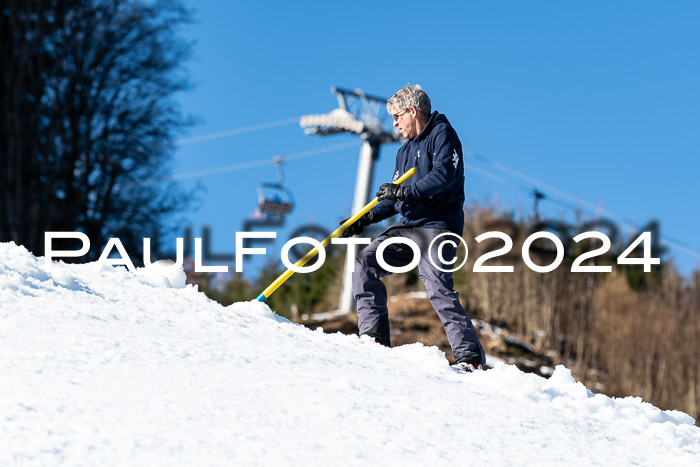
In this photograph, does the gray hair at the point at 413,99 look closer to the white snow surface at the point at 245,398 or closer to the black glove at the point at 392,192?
the black glove at the point at 392,192

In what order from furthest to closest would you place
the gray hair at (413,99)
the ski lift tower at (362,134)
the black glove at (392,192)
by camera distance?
the ski lift tower at (362,134), the gray hair at (413,99), the black glove at (392,192)

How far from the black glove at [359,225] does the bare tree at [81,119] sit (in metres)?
10.6

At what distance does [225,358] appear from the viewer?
143 inches

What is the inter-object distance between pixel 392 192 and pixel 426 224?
0.26 meters

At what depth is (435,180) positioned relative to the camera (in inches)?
185

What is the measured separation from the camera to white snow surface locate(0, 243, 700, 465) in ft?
8.96

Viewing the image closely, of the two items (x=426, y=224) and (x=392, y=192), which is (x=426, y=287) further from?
(x=392, y=192)

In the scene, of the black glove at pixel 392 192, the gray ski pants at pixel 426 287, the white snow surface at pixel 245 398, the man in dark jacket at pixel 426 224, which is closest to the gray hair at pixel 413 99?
the man in dark jacket at pixel 426 224

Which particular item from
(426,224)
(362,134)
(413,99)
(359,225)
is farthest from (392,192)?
(362,134)

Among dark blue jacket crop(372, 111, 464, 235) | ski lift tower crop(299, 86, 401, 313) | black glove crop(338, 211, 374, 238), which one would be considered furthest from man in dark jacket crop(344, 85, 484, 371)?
ski lift tower crop(299, 86, 401, 313)

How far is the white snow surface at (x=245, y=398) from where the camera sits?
108 inches

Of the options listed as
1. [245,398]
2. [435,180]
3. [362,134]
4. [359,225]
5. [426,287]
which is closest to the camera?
[245,398]

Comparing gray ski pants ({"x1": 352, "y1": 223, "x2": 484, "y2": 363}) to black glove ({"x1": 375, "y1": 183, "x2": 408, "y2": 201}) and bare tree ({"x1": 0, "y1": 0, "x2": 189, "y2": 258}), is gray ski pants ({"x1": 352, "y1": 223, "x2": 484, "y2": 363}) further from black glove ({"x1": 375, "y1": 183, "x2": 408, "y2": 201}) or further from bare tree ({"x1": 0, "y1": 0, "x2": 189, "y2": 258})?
bare tree ({"x1": 0, "y1": 0, "x2": 189, "y2": 258})

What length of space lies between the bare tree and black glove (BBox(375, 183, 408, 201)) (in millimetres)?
11247
